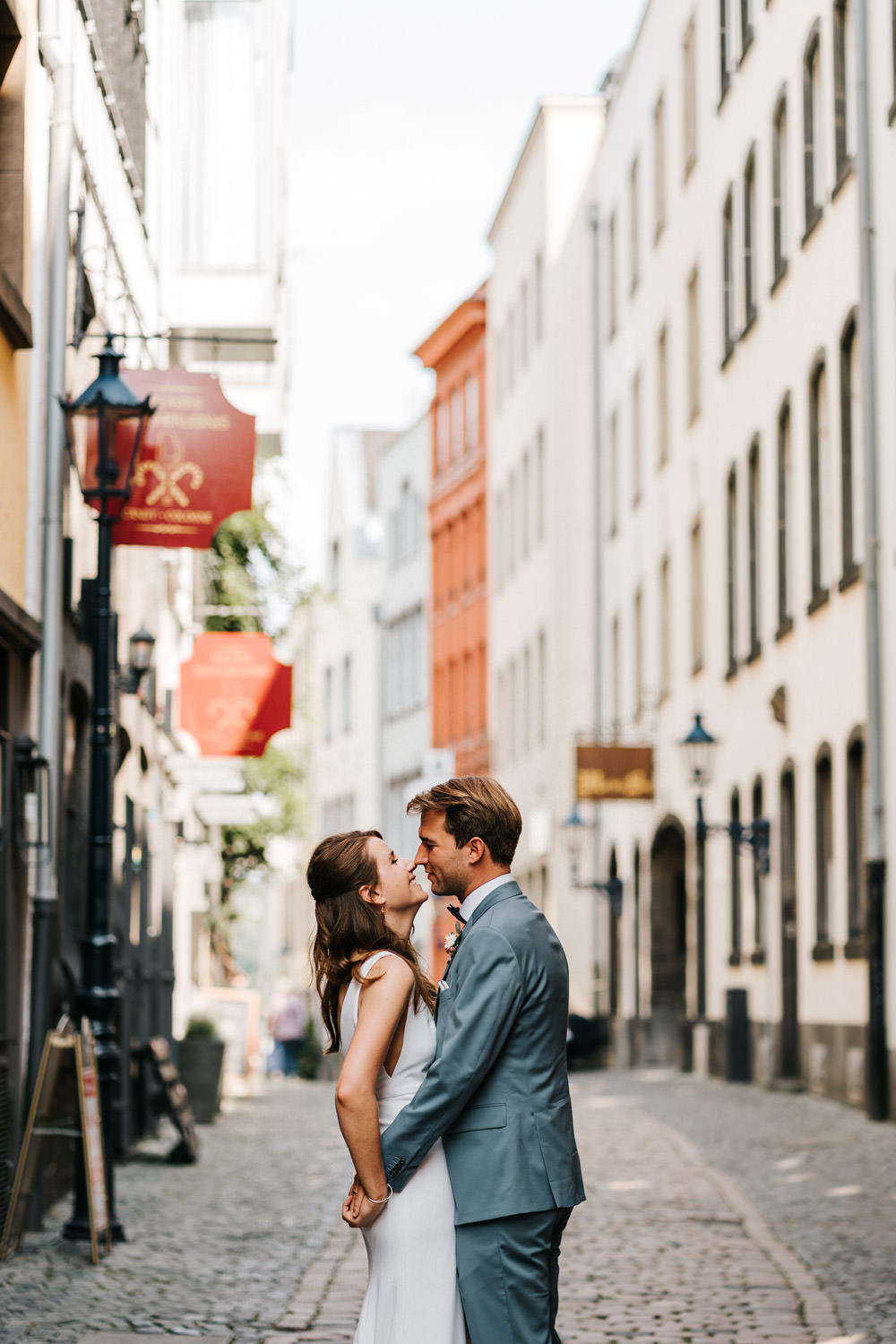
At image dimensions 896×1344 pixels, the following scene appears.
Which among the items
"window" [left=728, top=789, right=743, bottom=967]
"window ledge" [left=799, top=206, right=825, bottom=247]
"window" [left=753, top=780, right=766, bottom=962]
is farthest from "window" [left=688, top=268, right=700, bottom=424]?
"window ledge" [left=799, top=206, right=825, bottom=247]

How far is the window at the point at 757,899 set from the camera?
26266mm

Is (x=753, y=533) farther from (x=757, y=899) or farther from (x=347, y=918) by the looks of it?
(x=347, y=918)

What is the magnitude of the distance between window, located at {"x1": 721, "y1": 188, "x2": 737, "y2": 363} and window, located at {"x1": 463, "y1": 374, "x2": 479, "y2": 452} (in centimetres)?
2153

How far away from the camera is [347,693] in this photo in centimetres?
6469

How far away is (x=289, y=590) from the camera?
32.1 m

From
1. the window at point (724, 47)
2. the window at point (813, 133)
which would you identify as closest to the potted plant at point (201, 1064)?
the window at point (813, 133)

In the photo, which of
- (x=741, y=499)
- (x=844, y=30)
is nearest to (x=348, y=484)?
(x=741, y=499)

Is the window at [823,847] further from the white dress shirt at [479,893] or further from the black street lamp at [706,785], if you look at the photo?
the white dress shirt at [479,893]

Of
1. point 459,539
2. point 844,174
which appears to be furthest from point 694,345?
point 459,539

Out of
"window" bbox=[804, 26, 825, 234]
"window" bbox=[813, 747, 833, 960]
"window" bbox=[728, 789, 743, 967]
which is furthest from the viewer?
"window" bbox=[728, 789, 743, 967]

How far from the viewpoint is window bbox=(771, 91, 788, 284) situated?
25.4 metres

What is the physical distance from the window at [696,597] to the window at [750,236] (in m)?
4.03

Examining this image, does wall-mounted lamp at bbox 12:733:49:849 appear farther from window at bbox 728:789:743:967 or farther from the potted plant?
window at bbox 728:789:743:967

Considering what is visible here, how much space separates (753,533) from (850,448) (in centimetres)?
538
